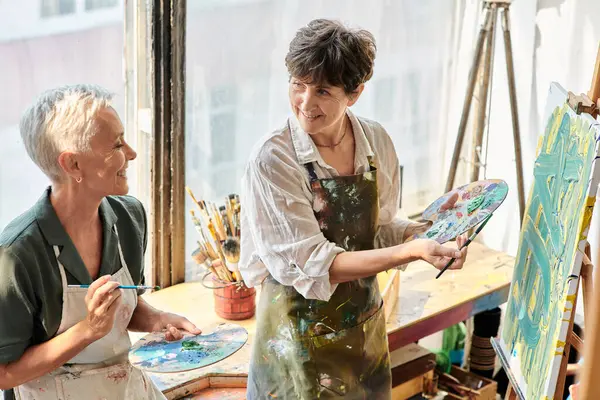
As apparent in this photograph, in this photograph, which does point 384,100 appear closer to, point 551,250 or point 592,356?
point 551,250

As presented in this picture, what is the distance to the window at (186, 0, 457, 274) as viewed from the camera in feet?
8.64

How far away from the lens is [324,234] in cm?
180

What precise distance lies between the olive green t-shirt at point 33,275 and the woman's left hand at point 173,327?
0.74 feet

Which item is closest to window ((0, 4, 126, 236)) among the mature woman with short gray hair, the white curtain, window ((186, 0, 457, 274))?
window ((186, 0, 457, 274))

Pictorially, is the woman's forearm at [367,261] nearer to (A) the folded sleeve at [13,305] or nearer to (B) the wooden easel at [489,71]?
(A) the folded sleeve at [13,305]

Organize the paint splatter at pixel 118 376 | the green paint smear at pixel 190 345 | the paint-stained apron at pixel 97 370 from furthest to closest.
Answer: the green paint smear at pixel 190 345 < the paint splatter at pixel 118 376 < the paint-stained apron at pixel 97 370

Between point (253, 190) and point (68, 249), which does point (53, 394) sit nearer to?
point (68, 249)

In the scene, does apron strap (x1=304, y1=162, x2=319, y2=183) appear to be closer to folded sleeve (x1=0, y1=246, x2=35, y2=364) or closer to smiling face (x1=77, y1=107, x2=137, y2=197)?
smiling face (x1=77, y1=107, x2=137, y2=197)

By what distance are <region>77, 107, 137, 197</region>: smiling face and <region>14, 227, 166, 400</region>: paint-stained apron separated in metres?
0.16

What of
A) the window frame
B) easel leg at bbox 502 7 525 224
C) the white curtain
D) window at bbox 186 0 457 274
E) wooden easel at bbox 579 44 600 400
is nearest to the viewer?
wooden easel at bbox 579 44 600 400

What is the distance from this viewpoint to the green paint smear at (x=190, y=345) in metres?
1.95

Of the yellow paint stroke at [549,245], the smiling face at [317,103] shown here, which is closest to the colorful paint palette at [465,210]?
the yellow paint stroke at [549,245]

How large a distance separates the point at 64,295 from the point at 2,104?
2.85 ft

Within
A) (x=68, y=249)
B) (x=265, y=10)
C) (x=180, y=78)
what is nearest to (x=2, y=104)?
(x=180, y=78)
